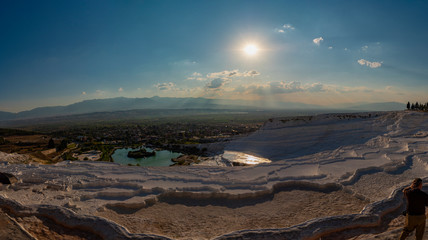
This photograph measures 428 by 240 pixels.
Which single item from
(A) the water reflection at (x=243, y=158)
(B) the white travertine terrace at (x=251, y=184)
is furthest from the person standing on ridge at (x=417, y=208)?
(A) the water reflection at (x=243, y=158)

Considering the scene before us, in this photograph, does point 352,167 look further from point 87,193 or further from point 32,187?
point 32,187

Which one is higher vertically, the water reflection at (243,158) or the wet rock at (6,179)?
the wet rock at (6,179)

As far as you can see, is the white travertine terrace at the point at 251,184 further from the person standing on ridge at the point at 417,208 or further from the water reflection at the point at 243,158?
the water reflection at the point at 243,158

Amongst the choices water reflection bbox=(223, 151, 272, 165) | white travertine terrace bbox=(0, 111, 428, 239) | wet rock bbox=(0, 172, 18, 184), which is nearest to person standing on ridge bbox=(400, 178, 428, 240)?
white travertine terrace bbox=(0, 111, 428, 239)

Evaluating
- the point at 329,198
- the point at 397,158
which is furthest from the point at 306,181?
the point at 397,158

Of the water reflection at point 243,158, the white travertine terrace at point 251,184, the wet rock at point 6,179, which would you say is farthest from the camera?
the water reflection at point 243,158

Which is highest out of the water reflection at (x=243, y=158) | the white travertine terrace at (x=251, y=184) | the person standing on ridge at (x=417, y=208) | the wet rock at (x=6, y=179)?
the person standing on ridge at (x=417, y=208)

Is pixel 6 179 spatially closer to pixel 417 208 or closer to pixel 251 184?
pixel 251 184

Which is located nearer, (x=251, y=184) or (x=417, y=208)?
(x=417, y=208)

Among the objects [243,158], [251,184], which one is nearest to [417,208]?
[251,184]
